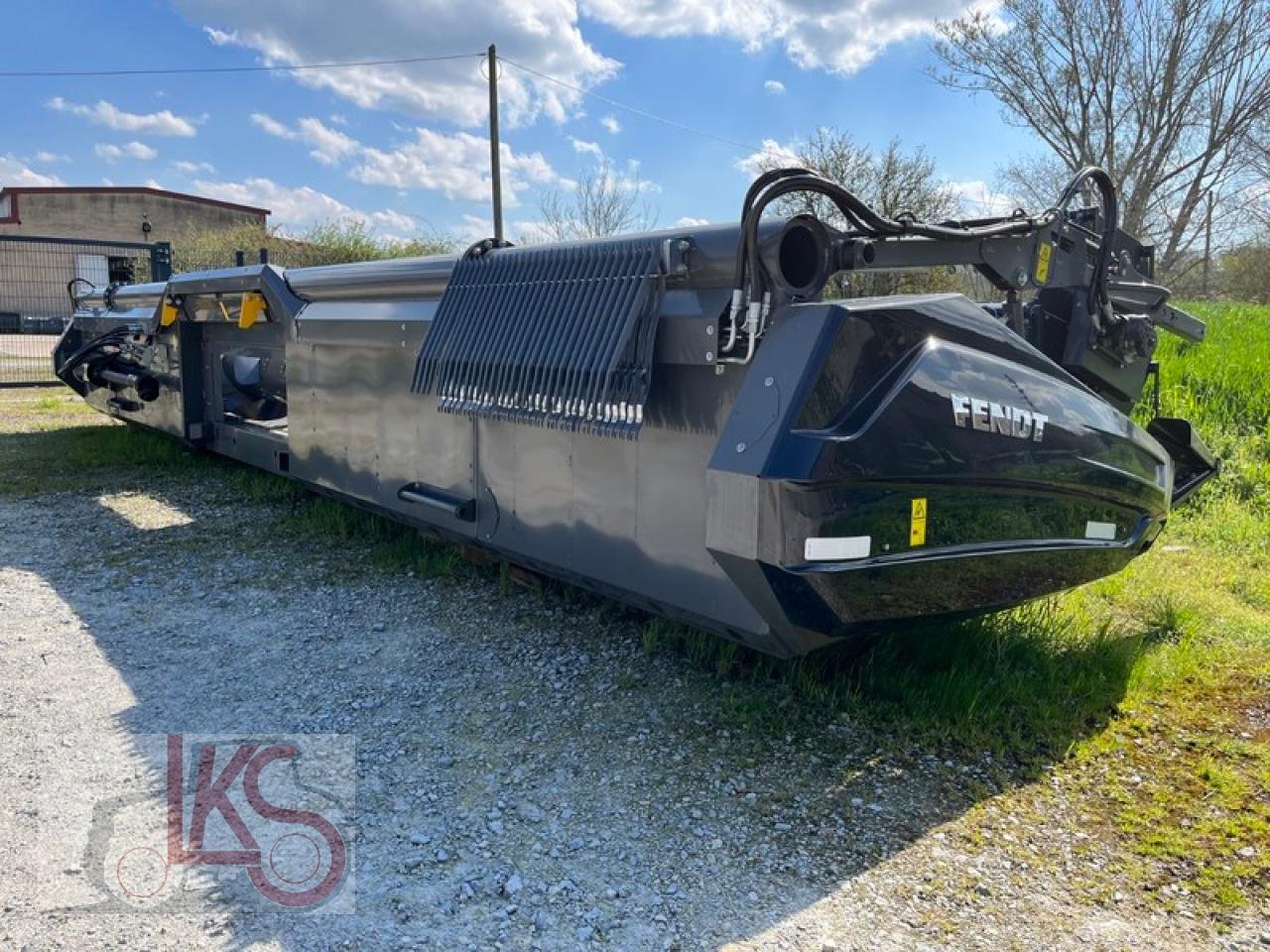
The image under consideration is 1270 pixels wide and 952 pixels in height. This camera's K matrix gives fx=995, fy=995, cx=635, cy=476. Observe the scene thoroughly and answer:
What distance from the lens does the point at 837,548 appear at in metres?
2.16

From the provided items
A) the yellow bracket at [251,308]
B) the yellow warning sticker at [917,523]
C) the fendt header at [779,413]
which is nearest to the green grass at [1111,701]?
the fendt header at [779,413]

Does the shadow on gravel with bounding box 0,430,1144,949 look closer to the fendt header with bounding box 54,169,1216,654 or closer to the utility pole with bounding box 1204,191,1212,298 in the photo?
the fendt header with bounding box 54,169,1216,654

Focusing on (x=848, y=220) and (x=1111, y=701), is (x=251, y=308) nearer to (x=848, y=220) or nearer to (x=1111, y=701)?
(x=848, y=220)

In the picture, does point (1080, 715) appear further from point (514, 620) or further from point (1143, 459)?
point (514, 620)

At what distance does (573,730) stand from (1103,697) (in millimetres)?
1666

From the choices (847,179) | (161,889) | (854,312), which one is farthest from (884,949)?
(847,179)

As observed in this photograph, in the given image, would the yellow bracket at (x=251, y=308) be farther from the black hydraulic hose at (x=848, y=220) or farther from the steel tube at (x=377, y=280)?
the black hydraulic hose at (x=848, y=220)

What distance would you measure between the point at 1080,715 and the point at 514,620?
1.91 metres

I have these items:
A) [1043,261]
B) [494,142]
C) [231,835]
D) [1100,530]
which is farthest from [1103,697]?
[494,142]

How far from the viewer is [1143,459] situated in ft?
10.0

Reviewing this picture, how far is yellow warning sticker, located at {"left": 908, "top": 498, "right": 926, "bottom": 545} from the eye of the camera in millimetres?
2279

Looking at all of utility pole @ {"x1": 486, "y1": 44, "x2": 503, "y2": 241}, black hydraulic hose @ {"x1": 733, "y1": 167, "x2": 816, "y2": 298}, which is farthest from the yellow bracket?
utility pole @ {"x1": 486, "y1": 44, "x2": 503, "y2": 241}

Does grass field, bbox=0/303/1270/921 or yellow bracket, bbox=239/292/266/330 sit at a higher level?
yellow bracket, bbox=239/292/266/330

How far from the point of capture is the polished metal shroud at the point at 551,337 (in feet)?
8.75
